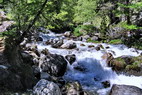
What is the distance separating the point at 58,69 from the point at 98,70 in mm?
3648

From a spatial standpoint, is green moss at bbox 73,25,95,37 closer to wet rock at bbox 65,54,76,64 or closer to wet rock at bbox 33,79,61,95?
wet rock at bbox 65,54,76,64

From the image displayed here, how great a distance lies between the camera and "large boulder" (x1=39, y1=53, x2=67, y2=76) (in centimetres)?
1482

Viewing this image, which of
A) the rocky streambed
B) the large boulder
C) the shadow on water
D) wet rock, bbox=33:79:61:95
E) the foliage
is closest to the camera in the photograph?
wet rock, bbox=33:79:61:95

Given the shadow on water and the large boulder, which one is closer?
the shadow on water

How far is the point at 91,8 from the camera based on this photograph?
33.9 metres

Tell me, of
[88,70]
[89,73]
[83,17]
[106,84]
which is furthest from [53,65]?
[83,17]

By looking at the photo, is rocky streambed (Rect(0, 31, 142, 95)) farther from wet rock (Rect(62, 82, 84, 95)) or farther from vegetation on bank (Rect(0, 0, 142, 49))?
vegetation on bank (Rect(0, 0, 142, 49))

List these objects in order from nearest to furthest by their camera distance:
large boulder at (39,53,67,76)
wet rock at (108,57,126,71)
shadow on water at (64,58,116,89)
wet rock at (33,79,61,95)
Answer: wet rock at (33,79,61,95), shadow on water at (64,58,116,89), large boulder at (39,53,67,76), wet rock at (108,57,126,71)

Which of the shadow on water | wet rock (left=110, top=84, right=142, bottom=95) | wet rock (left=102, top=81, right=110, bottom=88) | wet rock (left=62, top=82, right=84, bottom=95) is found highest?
wet rock (left=62, top=82, right=84, bottom=95)

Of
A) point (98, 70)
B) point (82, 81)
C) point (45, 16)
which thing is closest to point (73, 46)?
point (98, 70)

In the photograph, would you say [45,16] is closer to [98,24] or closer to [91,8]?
[98,24]

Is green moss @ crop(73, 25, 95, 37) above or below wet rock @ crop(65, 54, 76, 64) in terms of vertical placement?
above

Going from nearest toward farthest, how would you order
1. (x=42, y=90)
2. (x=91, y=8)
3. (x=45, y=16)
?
(x=42, y=90) → (x=45, y=16) → (x=91, y=8)

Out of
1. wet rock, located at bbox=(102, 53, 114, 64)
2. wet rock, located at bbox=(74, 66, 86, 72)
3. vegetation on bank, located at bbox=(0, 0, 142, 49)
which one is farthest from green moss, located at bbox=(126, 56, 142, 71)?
vegetation on bank, located at bbox=(0, 0, 142, 49)
